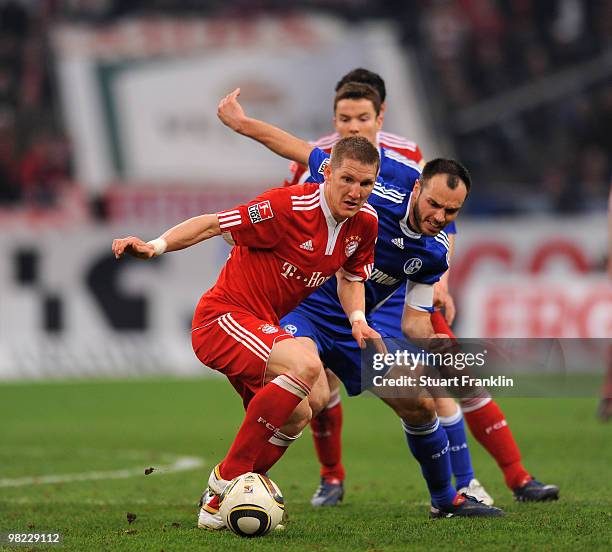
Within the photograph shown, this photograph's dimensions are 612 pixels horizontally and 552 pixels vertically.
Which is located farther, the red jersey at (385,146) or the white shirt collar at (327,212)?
the red jersey at (385,146)

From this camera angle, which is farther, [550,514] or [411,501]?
[411,501]

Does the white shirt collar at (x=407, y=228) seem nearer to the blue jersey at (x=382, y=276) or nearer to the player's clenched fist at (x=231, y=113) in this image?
the blue jersey at (x=382, y=276)

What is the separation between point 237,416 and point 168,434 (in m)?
1.93

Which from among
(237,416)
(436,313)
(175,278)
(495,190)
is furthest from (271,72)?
(436,313)

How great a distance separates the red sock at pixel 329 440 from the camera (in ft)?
23.9

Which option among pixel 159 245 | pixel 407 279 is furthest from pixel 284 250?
pixel 407 279

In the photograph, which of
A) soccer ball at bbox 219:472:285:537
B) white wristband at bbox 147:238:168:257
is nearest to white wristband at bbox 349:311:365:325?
soccer ball at bbox 219:472:285:537

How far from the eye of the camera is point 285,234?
19.1ft

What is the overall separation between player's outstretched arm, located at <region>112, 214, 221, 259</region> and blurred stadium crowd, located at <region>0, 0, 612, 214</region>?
1750 centimetres

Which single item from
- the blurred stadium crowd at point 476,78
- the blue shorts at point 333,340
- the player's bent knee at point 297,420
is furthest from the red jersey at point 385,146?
the blurred stadium crowd at point 476,78

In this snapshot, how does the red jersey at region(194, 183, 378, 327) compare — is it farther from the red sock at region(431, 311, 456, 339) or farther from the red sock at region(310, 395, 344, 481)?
the red sock at region(310, 395, 344, 481)

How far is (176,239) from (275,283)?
0.63 metres

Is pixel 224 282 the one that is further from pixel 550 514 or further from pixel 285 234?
pixel 550 514

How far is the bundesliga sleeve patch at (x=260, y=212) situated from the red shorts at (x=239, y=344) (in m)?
0.47
